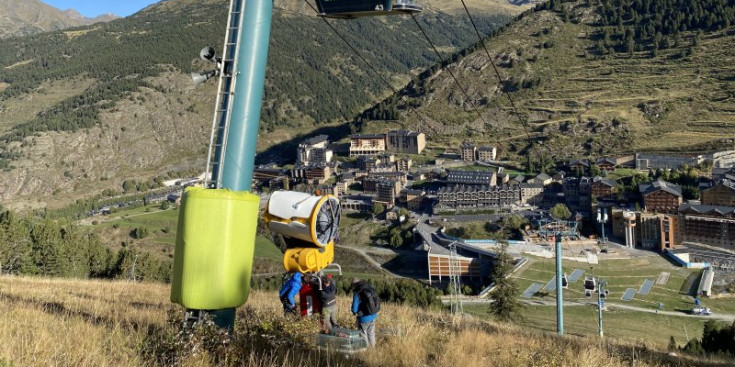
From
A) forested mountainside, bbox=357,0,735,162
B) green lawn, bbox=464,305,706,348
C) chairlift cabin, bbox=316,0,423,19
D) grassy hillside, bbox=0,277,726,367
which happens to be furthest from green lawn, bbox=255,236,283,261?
grassy hillside, bbox=0,277,726,367

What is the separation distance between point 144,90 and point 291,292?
4633 inches

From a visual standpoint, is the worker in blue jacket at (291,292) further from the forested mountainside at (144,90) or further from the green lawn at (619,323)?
the forested mountainside at (144,90)

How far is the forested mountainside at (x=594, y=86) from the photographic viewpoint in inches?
2484

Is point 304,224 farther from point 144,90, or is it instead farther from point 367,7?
point 144,90

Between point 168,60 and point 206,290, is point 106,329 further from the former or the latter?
point 168,60

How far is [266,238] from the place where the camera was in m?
54.6

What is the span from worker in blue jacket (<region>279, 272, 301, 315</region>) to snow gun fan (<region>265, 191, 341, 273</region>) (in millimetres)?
574

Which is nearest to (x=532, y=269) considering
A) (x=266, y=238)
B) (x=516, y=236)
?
(x=516, y=236)

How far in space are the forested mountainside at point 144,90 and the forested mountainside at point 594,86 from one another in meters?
33.6

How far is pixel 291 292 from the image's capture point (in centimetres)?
503

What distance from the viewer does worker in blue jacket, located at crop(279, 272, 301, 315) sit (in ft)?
16.4

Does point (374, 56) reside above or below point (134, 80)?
above

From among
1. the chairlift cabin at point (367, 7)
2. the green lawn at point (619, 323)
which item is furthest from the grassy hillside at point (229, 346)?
the green lawn at point (619, 323)

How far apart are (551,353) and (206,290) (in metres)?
2.34
